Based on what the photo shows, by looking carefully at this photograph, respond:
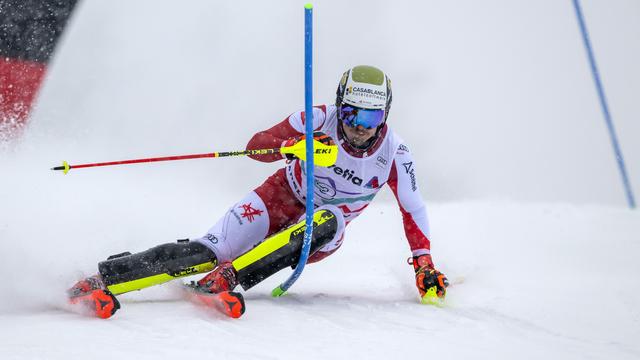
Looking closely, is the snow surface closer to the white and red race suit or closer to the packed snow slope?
the packed snow slope

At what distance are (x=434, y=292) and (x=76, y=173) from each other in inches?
155

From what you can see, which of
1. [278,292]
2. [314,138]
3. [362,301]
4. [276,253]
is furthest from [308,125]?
[362,301]

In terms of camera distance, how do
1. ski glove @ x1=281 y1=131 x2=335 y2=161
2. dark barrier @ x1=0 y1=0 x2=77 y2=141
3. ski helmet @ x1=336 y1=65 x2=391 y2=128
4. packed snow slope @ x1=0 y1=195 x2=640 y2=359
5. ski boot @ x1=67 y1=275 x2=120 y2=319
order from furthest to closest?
dark barrier @ x1=0 y1=0 x2=77 y2=141 → ski helmet @ x1=336 y1=65 x2=391 y2=128 → ski glove @ x1=281 y1=131 x2=335 y2=161 → ski boot @ x1=67 y1=275 x2=120 y2=319 → packed snow slope @ x1=0 y1=195 x2=640 y2=359

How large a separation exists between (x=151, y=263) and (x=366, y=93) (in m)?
1.26

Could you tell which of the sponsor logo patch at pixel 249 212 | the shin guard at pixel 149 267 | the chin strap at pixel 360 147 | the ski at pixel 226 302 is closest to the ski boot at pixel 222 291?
the ski at pixel 226 302

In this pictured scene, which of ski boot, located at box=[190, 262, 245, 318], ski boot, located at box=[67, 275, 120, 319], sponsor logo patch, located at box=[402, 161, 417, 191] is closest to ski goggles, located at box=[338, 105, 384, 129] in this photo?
sponsor logo patch, located at box=[402, 161, 417, 191]

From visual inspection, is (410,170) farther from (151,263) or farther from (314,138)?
(151,263)

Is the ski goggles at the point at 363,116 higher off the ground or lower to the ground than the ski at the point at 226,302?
higher

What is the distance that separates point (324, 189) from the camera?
3777mm

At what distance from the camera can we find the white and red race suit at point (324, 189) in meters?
3.58

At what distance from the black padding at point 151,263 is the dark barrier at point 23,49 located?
11.8ft

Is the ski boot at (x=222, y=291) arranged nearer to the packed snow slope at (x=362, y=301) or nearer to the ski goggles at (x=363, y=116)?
the packed snow slope at (x=362, y=301)

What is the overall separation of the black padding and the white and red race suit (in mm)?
219

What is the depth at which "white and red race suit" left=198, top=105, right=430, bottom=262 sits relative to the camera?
358cm
